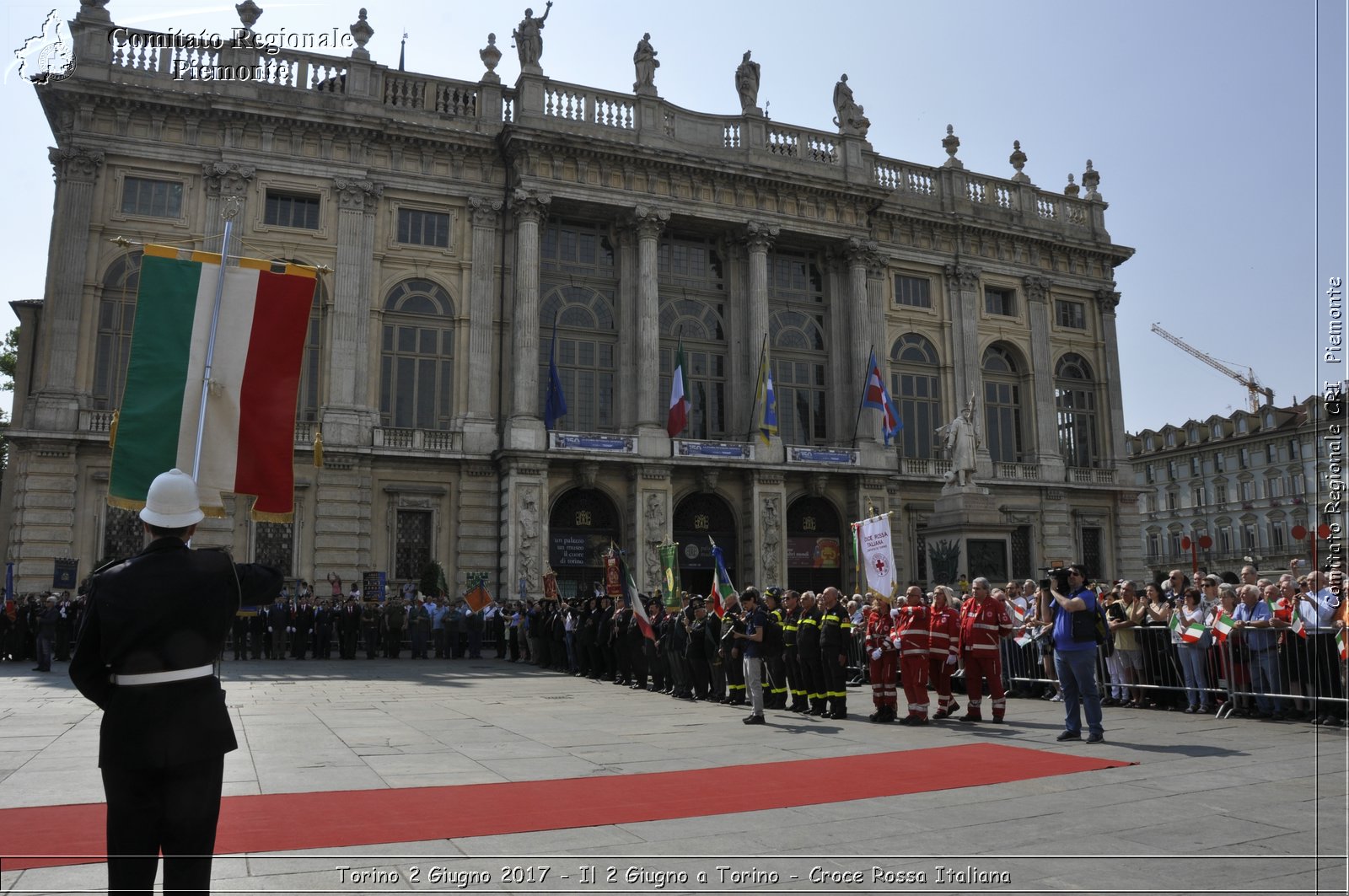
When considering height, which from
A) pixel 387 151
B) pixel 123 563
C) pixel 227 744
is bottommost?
pixel 227 744

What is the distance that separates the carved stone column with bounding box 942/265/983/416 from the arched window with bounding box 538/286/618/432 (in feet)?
47.2

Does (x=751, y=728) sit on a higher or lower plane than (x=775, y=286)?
lower

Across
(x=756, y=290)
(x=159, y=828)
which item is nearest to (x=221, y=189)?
(x=756, y=290)

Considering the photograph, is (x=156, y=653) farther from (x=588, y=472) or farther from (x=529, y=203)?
(x=529, y=203)

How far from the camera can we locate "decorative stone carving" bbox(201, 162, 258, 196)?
103 feet

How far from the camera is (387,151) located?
3369 centimetres

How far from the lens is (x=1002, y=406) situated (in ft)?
138

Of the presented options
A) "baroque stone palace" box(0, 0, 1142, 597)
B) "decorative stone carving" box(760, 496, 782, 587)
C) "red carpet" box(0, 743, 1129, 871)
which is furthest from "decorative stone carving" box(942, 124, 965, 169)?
"red carpet" box(0, 743, 1129, 871)

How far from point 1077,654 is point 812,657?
4389 millimetres

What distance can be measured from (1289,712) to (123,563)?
14.8 m

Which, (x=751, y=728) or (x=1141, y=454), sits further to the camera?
(x=1141, y=454)

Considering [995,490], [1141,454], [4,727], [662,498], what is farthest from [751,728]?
[1141,454]

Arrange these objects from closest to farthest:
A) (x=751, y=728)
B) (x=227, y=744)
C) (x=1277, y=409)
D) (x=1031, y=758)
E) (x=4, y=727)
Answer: (x=227, y=744), (x=1031, y=758), (x=4, y=727), (x=751, y=728), (x=1277, y=409)

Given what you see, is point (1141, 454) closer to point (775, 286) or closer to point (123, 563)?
point (775, 286)
